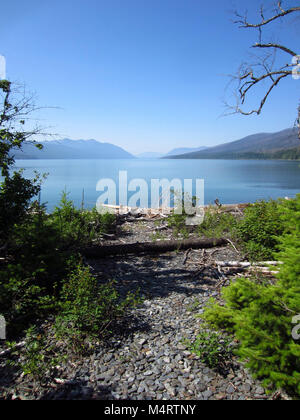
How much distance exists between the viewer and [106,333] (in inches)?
161

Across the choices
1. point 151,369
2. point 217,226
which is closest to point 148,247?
point 217,226

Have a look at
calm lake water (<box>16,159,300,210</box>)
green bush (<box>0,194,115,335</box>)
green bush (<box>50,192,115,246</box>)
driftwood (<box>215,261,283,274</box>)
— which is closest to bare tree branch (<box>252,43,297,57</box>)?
calm lake water (<box>16,159,300,210</box>)

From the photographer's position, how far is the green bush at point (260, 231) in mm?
7403

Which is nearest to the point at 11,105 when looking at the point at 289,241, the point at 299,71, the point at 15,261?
the point at 15,261

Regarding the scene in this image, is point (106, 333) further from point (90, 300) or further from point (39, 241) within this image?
point (39, 241)

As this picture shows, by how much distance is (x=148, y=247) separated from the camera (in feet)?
27.6

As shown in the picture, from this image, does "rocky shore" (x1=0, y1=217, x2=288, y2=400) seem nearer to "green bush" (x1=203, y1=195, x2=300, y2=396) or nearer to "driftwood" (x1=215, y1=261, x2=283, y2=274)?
"green bush" (x1=203, y1=195, x2=300, y2=396)

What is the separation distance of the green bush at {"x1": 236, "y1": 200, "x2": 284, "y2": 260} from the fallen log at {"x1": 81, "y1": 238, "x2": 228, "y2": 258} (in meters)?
0.87

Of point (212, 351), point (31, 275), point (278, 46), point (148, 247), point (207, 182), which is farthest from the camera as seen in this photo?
point (207, 182)

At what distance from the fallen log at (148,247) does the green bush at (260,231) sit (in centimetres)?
87

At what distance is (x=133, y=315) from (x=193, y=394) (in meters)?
1.89

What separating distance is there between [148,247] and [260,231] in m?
3.41

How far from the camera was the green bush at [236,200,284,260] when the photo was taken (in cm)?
740

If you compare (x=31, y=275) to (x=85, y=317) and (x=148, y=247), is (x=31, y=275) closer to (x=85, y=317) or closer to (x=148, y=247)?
(x=85, y=317)
